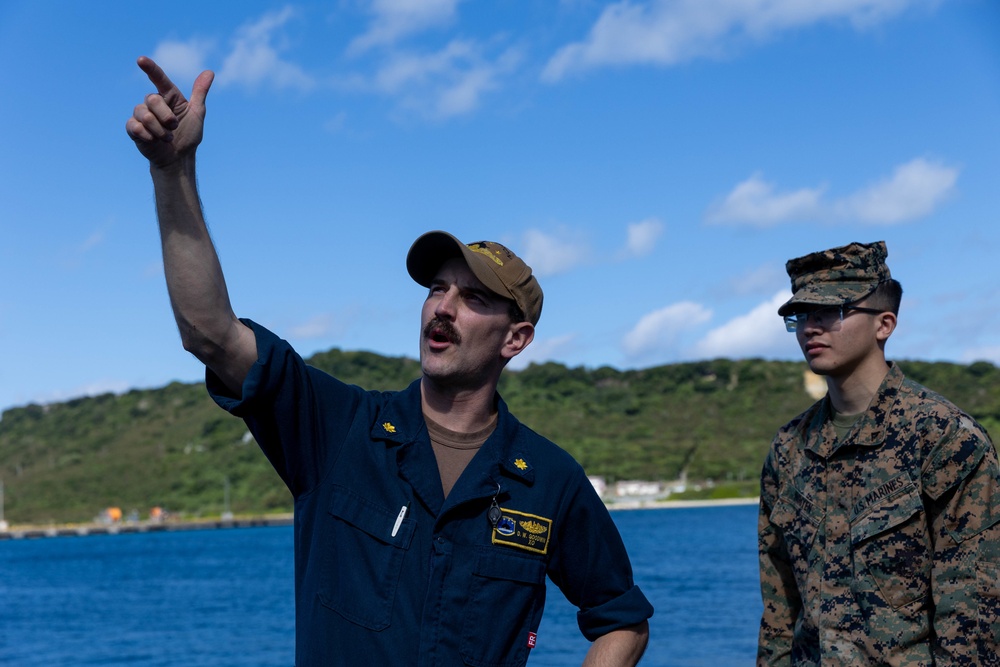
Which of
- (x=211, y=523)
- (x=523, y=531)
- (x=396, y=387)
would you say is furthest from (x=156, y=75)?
(x=396, y=387)

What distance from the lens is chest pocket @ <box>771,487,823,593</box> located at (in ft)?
14.4

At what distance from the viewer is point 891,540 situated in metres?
4.18

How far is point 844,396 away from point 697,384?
16129 centimetres

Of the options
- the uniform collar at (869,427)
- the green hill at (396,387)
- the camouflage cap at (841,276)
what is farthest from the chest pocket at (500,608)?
the green hill at (396,387)

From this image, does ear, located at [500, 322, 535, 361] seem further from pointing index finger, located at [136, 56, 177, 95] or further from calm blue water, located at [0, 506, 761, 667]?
calm blue water, located at [0, 506, 761, 667]

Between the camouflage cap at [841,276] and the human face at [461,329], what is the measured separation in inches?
66.2

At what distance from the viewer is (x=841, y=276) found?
4574mm

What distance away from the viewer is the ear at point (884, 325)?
4578 mm

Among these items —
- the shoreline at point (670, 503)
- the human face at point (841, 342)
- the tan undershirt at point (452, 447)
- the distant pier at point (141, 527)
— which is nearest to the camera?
the tan undershirt at point (452, 447)

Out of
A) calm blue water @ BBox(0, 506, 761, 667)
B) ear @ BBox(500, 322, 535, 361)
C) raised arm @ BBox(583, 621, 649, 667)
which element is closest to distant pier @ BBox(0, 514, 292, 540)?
calm blue water @ BBox(0, 506, 761, 667)

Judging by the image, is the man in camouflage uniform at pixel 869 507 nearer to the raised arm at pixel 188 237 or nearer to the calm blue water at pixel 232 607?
the raised arm at pixel 188 237

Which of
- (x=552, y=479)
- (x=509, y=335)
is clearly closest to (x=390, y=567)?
(x=552, y=479)

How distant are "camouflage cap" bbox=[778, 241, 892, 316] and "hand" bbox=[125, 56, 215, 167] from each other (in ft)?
8.74

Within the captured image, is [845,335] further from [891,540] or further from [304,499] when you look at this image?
[304,499]
